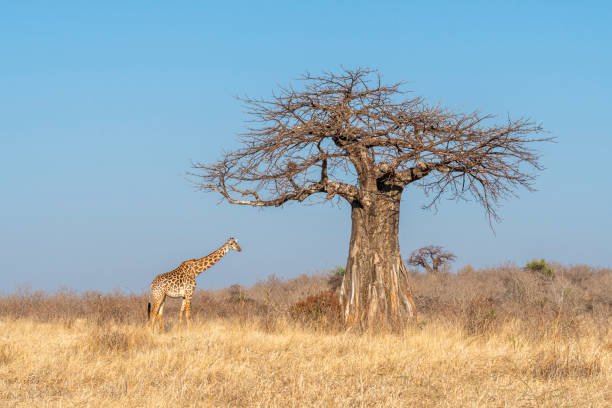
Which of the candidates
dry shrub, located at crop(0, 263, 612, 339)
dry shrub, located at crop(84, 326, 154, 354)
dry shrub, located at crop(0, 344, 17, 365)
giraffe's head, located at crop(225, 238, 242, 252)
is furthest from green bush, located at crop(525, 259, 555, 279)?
dry shrub, located at crop(0, 344, 17, 365)

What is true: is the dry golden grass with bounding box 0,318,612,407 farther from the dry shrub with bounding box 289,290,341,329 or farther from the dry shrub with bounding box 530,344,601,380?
the dry shrub with bounding box 289,290,341,329

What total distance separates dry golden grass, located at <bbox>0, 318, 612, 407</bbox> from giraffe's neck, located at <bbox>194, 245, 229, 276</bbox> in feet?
10.3

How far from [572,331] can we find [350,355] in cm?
587

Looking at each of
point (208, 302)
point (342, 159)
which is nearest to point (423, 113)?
point (342, 159)

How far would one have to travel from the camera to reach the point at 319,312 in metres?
16.1

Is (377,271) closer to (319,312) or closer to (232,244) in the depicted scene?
(319,312)

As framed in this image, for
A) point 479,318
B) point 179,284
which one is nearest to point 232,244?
point 179,284

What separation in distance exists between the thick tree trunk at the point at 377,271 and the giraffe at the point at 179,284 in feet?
13.4

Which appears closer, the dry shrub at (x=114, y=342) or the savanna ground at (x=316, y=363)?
the savanna ground at (x=316, y=363)

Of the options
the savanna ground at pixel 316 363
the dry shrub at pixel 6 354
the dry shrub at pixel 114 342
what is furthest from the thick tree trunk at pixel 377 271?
the dry shrub at pixel 6 354

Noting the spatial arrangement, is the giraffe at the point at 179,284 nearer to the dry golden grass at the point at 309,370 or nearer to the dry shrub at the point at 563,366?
the dry golden grass at the point at 309,370

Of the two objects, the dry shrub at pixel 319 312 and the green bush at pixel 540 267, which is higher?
the green bush at pixel 540 267

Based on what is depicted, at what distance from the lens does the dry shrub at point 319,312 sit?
15.3 m

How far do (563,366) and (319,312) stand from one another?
7.08 metres
